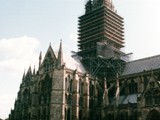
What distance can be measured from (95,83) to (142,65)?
11131mm

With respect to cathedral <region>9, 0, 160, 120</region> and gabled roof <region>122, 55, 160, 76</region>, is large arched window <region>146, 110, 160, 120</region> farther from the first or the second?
gabled roof <region>122, 55, 160, 76</region>

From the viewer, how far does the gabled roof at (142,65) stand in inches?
2442

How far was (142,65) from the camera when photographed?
64812 mm

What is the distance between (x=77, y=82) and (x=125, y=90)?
10.4 m

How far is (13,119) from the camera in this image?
72.9 metres

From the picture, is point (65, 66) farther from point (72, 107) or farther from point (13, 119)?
point (13, 119)

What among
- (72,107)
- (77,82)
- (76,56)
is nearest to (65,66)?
(77,82)

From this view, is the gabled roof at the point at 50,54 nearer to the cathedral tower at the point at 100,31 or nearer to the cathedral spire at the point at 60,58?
the cathedral spire at the point at 60,58

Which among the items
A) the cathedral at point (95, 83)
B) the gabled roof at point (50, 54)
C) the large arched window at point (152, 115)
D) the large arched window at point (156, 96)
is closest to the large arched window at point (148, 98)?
the cathedral at point (95, 83)

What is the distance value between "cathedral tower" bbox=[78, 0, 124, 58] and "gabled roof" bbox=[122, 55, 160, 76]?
7.07m

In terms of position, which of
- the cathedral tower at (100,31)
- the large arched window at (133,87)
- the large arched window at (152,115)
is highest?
the cathedral tower at (100,31)

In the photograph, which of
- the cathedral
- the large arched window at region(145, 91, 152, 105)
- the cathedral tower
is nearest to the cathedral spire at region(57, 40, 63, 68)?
the cathedral

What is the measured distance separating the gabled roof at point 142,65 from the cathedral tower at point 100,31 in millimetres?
7073

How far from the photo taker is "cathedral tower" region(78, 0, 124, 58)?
73000mm
